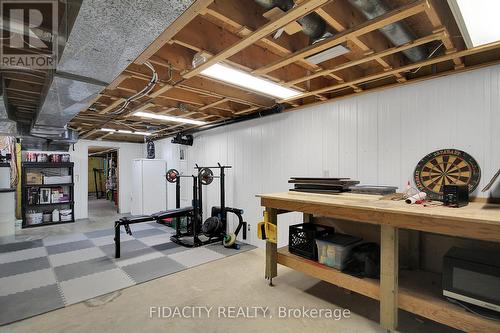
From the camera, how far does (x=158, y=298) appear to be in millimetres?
2701

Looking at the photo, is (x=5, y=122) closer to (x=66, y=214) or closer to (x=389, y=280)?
(x=66, y=214)

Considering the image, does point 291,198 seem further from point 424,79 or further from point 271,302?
point 424,79

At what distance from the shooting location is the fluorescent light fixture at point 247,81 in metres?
2.50

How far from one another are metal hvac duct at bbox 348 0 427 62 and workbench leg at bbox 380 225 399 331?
155 centimetres

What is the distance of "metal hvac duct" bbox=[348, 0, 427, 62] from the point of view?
1600mm

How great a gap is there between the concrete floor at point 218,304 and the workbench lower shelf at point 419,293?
1.20 feet

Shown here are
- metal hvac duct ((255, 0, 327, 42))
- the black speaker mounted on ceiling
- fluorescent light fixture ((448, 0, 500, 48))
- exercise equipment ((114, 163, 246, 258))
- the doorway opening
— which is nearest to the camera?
fluorescent light fixture ((448, 0, 500, 48))

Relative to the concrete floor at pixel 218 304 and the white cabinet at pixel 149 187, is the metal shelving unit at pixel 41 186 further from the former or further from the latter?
the concrete floor at pixel 218 304

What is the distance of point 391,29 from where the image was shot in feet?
6.17

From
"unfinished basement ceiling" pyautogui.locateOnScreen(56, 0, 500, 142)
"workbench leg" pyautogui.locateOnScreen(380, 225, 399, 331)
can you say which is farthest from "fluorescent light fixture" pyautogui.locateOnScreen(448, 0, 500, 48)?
"workbench leg" pyautogui.locateOnScreen(380, 225, 399, 331)

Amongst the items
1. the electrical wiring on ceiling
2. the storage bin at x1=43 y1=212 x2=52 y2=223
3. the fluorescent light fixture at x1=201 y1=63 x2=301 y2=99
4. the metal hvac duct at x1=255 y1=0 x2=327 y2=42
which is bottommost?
the storage bin at x1=43 y1=212 x2=52 y2=223

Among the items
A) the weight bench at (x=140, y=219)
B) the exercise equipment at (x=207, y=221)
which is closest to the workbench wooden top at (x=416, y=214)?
the exercise equipment at (x=207, y=221)

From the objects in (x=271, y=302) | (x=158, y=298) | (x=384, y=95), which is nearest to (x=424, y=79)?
(x=384, y=95)

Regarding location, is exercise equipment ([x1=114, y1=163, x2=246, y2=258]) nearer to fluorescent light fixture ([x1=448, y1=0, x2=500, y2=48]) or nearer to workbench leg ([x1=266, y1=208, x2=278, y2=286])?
workbench leg ([x1=266, y1=208, x2=278, y2=286])
